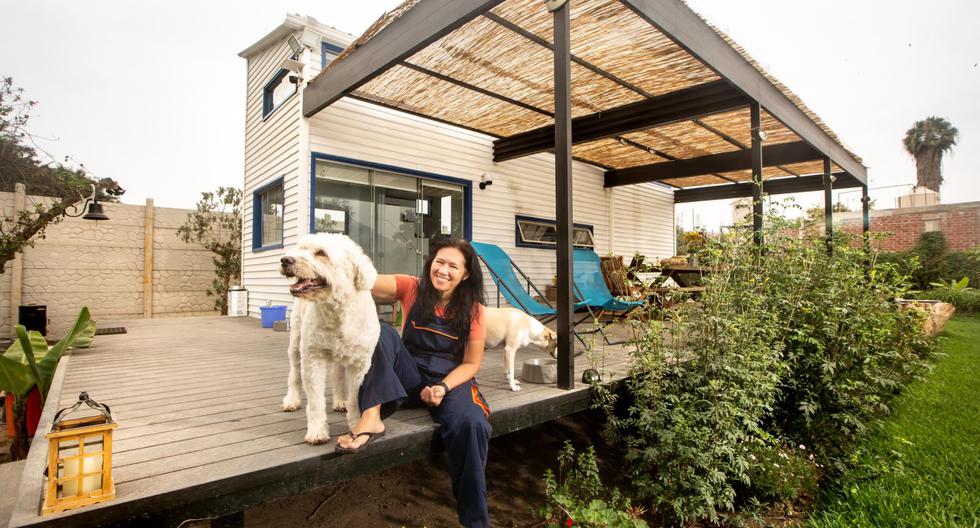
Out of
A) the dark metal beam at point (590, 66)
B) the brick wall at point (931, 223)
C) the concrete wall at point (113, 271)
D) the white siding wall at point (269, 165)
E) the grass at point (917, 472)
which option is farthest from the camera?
the brick wall at point (931, 223)

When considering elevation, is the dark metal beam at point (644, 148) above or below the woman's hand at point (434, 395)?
above

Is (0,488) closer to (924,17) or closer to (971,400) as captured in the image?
(971,400)

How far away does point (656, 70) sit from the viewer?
4559mm

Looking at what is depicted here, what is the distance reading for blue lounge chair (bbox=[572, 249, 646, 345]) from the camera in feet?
16.1

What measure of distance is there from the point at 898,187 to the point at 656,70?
1847 centimetres

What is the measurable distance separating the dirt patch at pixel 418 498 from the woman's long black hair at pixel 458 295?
1.23 metres

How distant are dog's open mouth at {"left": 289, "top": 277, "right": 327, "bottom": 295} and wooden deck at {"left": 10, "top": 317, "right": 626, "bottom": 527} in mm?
Result: 605

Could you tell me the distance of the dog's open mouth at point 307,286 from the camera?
1.44m

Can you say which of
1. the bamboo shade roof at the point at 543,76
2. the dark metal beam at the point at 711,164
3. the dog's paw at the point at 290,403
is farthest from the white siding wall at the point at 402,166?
the dog's paw at the point at 290,403

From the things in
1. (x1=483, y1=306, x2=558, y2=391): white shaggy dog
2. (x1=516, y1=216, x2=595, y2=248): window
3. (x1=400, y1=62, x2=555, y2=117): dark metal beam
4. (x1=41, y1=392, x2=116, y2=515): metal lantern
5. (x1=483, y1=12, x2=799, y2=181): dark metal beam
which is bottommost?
(x1=41, y1=392, x2=116, y2=515): metal lantern

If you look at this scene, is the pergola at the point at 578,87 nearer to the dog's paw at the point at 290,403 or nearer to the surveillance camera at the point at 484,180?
the surveillance camera at the point at 484,180

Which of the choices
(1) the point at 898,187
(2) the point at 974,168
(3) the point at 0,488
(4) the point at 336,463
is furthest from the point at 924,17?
(3) the point at 0,488

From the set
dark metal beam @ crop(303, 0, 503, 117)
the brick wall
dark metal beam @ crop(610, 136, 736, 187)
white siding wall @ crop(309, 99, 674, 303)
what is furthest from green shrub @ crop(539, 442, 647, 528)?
the brick wall

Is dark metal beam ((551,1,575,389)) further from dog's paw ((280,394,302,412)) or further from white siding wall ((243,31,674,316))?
white siding wall ((243,31,674,316))
